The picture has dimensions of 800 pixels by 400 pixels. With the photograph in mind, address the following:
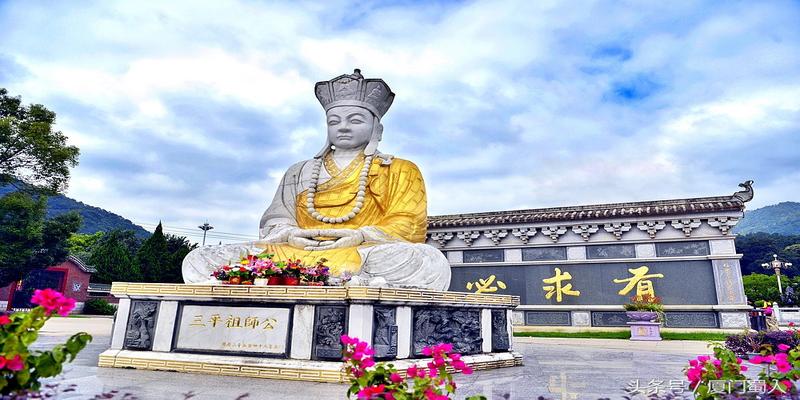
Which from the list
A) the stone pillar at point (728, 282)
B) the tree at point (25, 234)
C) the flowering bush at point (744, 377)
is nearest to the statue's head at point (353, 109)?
the flowering bush at point (744, 377)

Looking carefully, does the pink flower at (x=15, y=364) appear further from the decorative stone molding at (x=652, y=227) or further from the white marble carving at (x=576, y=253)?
the decorative stone molding at (x=652, y=227)

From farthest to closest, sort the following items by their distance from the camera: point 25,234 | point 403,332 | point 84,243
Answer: point 84,243 → point 25,234 → point 403,332

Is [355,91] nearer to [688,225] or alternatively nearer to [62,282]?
[688,225]

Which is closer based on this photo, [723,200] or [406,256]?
[406,256]

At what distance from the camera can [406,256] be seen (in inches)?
222

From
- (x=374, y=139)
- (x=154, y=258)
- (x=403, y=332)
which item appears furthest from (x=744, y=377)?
(x=154, y=258)

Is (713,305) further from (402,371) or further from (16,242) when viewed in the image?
(16,242)

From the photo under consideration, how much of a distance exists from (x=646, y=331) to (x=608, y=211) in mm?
3457

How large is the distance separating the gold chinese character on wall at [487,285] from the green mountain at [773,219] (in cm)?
14103

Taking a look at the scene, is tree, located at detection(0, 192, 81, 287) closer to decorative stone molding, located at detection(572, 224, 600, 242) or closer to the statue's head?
the statue's head

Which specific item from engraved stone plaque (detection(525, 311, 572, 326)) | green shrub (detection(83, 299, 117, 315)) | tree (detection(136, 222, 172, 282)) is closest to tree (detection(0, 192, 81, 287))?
tree (detection(136, 222, 172, 282))

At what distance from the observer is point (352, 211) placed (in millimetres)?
6672

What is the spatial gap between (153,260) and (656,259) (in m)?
21.5

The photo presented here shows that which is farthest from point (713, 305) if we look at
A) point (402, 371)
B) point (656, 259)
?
point (402, 371)
